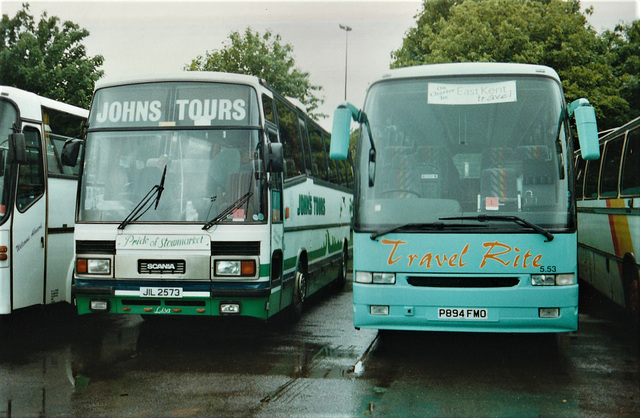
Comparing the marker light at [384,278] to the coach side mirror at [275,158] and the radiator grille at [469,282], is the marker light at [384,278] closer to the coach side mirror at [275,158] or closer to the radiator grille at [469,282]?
the radiator grille at [469,282]

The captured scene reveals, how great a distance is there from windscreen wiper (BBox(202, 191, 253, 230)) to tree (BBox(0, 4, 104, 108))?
780 inches

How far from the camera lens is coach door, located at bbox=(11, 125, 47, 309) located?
916 centimetres

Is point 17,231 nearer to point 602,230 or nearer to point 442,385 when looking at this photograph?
point 442,385

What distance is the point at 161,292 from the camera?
337 inches

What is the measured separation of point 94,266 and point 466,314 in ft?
14.0

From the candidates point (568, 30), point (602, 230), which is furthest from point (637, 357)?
point (568, 30)

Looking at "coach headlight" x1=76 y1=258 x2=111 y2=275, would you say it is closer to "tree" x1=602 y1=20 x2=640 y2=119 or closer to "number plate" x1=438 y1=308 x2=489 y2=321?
"number plate" x1=438 y1=308 x2=489 y2=321

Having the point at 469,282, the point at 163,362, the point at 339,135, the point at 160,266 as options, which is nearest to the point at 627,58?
the point at 469,282

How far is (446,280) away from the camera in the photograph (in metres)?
7.70

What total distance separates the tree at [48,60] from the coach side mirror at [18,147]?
A: 18846mm

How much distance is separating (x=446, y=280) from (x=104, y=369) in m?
3.66

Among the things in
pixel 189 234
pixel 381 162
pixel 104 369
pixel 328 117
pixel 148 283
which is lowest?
pixel 104 369

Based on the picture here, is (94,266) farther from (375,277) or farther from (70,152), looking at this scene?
(375,277)

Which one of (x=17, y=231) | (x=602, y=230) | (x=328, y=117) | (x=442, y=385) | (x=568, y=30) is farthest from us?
(x=328, y=117)
